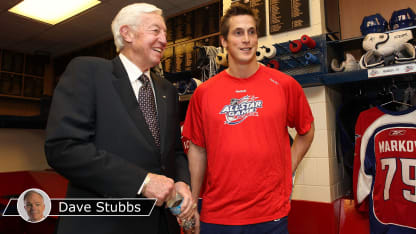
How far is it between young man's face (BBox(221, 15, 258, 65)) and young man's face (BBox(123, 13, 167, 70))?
518mm

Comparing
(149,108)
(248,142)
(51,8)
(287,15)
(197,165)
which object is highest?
(51,8)

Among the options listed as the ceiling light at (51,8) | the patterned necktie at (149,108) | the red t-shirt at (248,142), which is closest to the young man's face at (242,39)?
the red t-shirt at (248,142)

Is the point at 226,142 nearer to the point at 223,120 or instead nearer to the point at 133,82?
the point at 223,120

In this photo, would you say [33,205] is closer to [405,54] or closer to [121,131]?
[121,131]

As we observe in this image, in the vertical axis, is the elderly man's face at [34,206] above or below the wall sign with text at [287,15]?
below

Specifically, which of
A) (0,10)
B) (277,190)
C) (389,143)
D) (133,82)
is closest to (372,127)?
(389,143)

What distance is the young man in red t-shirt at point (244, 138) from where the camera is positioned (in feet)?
4.46

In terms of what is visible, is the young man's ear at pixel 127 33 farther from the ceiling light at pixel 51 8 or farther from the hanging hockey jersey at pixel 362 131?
the ceiling light at pixel 51 8

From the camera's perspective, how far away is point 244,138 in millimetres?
1421

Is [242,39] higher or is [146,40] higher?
[242,39]

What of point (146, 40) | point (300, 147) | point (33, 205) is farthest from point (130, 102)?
point (300, 147)

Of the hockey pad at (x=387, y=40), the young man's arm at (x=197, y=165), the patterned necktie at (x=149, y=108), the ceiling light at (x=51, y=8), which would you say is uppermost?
the ceiling light at (x=51, y=8)

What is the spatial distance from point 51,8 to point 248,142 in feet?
13.8

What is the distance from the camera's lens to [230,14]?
1.64 meters
